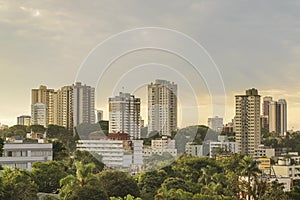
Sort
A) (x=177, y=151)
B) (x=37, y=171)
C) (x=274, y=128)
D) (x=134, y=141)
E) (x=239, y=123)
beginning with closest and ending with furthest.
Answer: (x=37, y=171) → (x=134, y=141) → (x=177, y=151) → (x=239, y=123) → (x=274, y=128)

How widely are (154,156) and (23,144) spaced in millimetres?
3316

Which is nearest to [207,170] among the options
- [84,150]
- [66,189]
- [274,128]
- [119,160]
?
[119,160]

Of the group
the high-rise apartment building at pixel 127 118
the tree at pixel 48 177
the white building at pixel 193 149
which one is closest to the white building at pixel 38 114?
the white building at pixel 193 149

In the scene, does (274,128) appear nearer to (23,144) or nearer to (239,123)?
(239,123)

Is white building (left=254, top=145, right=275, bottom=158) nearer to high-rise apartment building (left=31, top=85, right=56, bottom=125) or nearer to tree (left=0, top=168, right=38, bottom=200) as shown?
high-rise apartment building (left=31, top=85, right=56, bottom=125)

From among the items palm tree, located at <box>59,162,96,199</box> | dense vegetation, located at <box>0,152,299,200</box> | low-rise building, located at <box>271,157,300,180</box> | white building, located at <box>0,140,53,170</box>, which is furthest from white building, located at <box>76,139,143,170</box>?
low-rise building, located at <box>271,157,300,180</box>

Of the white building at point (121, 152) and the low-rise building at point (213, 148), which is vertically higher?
the white building at point (121, 152)

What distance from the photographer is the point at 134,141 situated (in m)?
14.3

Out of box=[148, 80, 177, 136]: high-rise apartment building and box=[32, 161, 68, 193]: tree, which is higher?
box=[148, 80, 177, 136]: high-rise apartment building

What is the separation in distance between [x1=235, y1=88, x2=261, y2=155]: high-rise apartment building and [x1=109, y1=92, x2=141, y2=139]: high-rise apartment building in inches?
564

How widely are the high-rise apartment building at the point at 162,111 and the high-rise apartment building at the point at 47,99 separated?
1195 centimetres

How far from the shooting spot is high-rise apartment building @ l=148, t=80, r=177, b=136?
13.5m

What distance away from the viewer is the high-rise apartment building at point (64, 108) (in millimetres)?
23703

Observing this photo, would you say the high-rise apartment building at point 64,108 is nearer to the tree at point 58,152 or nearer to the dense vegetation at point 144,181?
the dense vegetation at point 144,181
